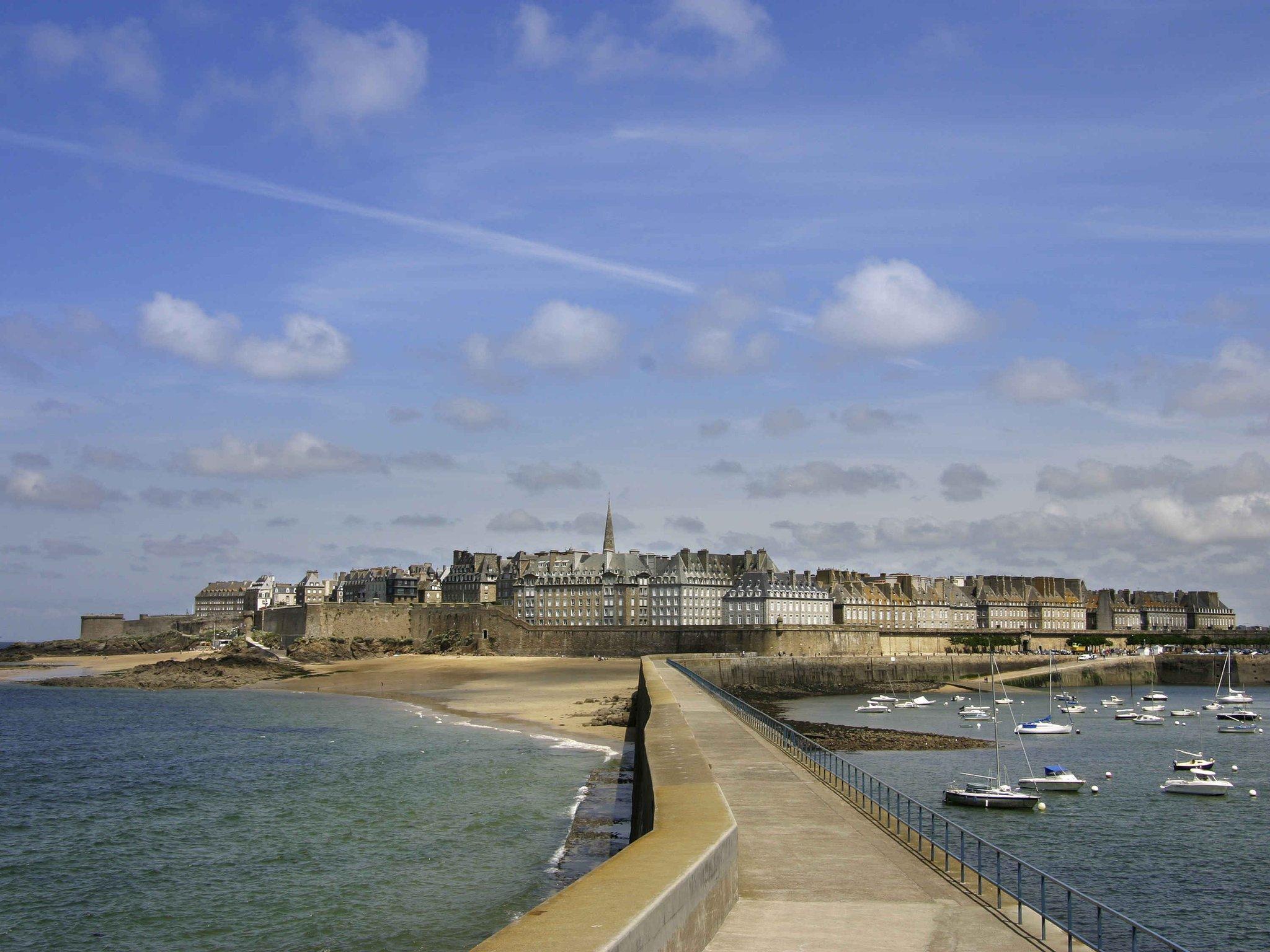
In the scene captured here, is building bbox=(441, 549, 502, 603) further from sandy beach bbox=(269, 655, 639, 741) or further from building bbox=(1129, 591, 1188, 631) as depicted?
building bbox=(1129, 591, 1188, 631)

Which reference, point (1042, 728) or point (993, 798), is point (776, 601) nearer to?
point (1042, 728)

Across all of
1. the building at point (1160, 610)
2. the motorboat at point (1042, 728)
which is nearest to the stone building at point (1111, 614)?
the building at point (1160, 610)

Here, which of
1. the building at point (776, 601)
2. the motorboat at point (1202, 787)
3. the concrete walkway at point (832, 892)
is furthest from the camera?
the building at point (776, 601)

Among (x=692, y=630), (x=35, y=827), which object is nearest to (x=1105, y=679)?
(x=692, y=630)

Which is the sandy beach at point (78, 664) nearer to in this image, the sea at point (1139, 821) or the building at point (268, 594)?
the building at point (268, 594)

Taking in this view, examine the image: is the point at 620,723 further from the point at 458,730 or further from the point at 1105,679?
the point at 1105,679

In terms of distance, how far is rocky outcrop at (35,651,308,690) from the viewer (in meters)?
81.8

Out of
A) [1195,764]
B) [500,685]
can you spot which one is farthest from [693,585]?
[1195,764]

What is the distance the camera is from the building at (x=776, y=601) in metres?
114

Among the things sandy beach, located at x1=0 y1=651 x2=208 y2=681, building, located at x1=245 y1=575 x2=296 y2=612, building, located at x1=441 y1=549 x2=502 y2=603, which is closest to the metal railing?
sandy beach, located at x1=0 y1=651 x2=208 y2=681

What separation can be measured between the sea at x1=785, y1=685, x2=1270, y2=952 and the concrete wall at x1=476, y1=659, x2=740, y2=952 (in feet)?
34.3

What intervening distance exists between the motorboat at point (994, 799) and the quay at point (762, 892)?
14.2 m

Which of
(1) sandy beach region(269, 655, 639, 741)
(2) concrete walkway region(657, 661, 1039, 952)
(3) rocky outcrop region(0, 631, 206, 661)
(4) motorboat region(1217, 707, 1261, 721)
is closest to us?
(2) concrete walkway region(657, 661, 1039, 952)

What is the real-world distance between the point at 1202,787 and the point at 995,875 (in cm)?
2000
